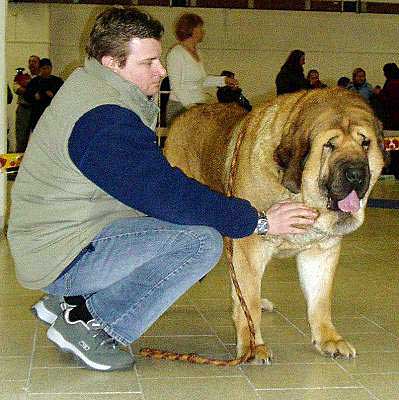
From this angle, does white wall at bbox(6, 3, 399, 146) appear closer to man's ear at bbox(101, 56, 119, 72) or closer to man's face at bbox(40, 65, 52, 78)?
man's face at bbox(40, 65, 52, 78)

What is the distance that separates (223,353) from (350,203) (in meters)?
0.80

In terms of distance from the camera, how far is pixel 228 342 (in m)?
3.56

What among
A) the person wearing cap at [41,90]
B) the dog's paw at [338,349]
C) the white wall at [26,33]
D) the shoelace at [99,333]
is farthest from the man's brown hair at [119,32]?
the white wall at [26,33]

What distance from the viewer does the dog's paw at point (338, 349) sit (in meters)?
3.32

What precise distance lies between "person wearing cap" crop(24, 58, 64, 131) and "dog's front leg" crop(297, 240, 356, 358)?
7.89m

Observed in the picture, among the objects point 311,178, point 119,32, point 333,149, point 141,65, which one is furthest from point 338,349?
point 119,32

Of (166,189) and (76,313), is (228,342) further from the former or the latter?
(166,189)

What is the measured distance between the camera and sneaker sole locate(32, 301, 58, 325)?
3390mm

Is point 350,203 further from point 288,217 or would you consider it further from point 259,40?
point 259,40

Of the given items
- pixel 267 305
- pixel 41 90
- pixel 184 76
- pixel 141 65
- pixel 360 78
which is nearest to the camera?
pixel 141 65

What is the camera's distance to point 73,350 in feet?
10.3

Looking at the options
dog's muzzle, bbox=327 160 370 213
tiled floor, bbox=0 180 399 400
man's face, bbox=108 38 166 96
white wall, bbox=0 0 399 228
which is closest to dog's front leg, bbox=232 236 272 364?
tiled floor, bbox=0 180 399 400

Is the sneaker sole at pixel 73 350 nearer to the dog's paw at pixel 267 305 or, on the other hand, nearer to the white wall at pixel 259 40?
the dog's paw at pixel 267 305

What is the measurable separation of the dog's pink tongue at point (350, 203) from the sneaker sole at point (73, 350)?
0.96m
